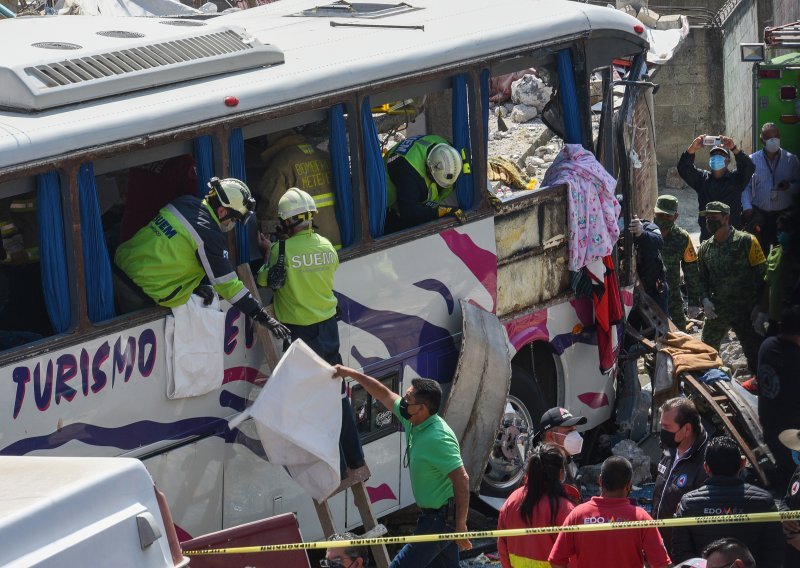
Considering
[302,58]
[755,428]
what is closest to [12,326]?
[302,58]

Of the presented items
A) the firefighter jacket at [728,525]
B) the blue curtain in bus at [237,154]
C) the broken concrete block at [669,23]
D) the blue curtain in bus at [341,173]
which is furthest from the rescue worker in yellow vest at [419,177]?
the broken concrete block at [669,23]

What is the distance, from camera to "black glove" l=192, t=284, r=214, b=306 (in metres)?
7.53

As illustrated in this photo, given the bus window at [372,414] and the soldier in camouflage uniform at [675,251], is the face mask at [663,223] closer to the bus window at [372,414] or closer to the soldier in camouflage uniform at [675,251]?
the soldier in camouflage uniform at [675,251]

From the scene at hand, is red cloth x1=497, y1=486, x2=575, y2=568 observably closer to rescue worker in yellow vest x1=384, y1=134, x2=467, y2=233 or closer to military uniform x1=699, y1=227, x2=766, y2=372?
rescue worker in yellow vest x1=384, y1=134, x2=467, y2=233

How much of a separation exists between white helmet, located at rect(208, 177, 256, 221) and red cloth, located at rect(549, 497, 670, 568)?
2345 millimetres

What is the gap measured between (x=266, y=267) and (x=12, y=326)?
138 cm

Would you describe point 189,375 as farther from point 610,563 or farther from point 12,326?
point 610,563

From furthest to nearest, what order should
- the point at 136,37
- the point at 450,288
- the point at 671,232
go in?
1. the point at 671,232
2. the point at 450,288
3. the point at 136,37

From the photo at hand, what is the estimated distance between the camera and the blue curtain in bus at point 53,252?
6.90 m

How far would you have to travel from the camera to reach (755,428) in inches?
376

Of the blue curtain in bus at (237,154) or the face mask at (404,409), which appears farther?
the blue curtain in bus at (237,154)

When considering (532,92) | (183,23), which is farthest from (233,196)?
(532,92)

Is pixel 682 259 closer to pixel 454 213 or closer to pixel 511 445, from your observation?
pixel 511 445

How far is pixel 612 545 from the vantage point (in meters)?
6.48
